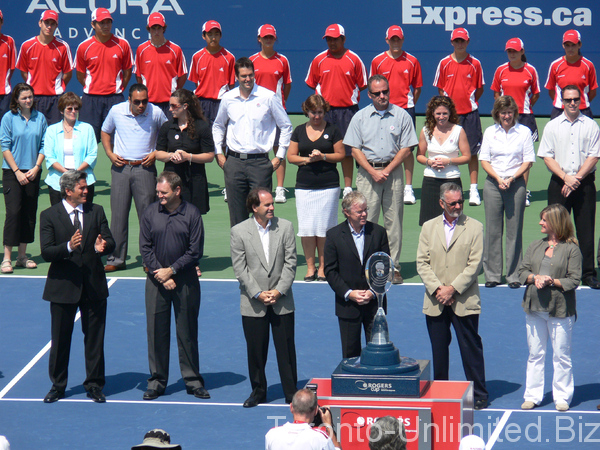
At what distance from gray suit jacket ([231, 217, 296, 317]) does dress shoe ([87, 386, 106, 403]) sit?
4.81 feet

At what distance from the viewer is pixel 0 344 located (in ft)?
33.7

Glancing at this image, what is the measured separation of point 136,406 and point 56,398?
2.42 ft

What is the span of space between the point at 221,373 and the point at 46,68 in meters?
7.95

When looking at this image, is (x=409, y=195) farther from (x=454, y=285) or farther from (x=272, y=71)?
A: (x=454, y=285)

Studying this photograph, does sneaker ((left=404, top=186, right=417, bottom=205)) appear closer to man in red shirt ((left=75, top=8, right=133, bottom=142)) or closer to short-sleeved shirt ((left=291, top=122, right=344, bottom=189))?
short-sleeved shirt ((left=291, top=122, right=344, bottom=189))

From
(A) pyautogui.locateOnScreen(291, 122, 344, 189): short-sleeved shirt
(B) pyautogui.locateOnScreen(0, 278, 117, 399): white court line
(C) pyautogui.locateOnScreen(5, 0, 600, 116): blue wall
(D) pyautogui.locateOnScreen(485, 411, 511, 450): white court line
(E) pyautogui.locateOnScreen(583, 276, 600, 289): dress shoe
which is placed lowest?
(D) pyautogui.locateOnScreen(485, 411, 511, 450): white court line

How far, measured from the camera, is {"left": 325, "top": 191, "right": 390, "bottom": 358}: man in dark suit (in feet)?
28.1

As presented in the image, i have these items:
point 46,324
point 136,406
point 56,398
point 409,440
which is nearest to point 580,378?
point 409,440

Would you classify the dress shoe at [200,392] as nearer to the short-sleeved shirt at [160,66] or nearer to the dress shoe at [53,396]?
the dress shoe at [53,396]

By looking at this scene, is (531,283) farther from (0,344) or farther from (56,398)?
(0,344)

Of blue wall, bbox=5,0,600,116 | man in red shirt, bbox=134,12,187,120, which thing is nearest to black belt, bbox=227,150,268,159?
man in red shirt, bbox=134,12,187,120

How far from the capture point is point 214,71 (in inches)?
640

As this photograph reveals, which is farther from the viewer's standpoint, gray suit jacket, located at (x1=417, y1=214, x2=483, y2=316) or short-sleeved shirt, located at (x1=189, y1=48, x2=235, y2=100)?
short-sleeved shirt, located at (x1=189, y1=48, x2=235, y2=100)

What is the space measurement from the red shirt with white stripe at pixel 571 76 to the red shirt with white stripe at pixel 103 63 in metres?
6.50
